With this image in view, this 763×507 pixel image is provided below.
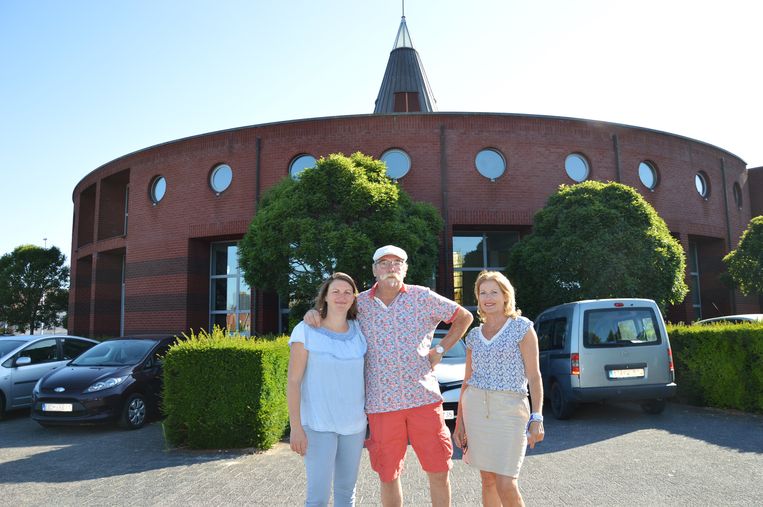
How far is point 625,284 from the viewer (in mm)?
11289

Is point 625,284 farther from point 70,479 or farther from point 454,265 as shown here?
point 70,479

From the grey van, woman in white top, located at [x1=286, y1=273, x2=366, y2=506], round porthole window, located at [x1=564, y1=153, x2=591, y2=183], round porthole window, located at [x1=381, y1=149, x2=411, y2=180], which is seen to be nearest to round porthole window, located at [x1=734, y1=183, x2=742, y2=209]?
round porthole window, located at [x1=564, y1=153, x2=591, y2=183]

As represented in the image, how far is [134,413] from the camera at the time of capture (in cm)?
776

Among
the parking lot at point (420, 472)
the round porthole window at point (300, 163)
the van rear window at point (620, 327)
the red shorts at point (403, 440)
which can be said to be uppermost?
the round porthole window at point (300, 163)

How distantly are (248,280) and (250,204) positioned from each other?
16.1 feet

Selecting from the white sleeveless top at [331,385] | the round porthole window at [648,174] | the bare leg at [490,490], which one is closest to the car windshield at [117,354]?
the white sleeveless top at [331,385]

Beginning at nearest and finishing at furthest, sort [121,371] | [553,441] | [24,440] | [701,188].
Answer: [553,441], [24,440], [121,371], [701,188]

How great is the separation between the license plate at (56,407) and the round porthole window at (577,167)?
48.6 feet

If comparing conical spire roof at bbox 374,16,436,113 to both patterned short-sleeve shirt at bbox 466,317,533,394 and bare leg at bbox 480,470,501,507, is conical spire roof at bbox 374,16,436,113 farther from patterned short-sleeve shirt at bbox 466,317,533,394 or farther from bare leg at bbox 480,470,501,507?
bare leg at bbox 480,470,501,507

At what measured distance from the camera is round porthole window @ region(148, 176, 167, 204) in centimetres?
1846

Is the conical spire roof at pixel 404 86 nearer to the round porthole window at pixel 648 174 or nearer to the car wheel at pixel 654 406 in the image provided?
the round porthole window at pixel 648 174

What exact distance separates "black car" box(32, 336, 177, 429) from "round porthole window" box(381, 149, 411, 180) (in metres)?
9.49

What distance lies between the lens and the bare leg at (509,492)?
2900 millimetres

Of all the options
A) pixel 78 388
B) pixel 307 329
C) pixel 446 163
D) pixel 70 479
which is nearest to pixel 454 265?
pixel 446 163
